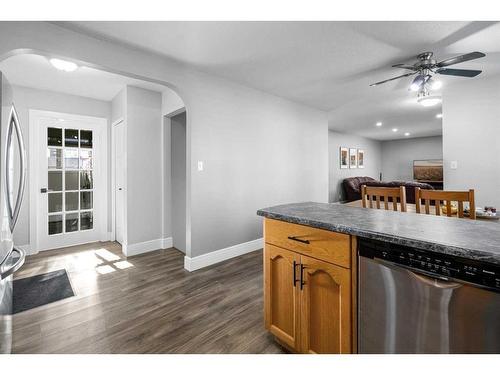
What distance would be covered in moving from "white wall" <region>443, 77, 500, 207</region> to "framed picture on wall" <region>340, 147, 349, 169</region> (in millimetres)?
4614

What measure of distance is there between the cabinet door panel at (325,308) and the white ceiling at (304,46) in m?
1.97

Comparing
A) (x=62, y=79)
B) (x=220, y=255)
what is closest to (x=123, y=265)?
(x=220, y=255)

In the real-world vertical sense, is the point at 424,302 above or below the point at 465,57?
below

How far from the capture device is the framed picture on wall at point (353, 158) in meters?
8.66

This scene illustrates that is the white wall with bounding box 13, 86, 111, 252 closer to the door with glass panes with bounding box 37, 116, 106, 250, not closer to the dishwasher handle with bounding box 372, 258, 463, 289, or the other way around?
the door with glass panes with bounding box 37, 116, 106, 250

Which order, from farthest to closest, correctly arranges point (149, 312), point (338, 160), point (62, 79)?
point (338, 160), point (62, 79), point (149, 312)

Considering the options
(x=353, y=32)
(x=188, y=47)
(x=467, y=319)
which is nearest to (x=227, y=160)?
(x=188, y=47)

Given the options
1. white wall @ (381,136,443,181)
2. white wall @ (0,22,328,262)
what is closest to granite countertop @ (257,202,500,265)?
white wall @ (0,22,328,262)

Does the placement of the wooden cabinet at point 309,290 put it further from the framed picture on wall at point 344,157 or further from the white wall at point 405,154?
the white wall at point 405,154

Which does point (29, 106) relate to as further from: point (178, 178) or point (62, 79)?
point (178, 178)

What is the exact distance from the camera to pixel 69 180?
378 cm

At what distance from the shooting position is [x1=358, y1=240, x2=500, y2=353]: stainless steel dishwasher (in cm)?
83

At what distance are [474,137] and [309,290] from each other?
369 cm
